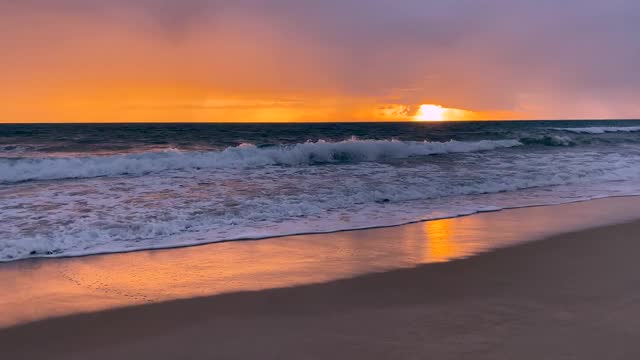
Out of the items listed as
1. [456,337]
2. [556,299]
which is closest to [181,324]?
[456,337]

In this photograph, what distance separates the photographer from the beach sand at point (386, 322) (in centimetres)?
416

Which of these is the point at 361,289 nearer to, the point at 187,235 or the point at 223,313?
the point at 223,313

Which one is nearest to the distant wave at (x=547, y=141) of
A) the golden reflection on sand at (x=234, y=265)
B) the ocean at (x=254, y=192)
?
the ocean at (x=254, y=192)

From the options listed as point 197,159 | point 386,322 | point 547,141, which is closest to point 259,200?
point 386,322

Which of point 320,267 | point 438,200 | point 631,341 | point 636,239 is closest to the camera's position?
point 631,341

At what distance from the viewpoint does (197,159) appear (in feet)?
59.8

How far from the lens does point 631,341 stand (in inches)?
166

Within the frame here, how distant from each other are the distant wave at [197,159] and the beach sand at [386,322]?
1180cm

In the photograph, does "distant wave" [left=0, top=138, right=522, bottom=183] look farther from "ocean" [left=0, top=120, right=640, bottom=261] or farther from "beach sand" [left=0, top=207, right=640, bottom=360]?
"beach sand" [left=0, top=207, right=640, bottom=360]

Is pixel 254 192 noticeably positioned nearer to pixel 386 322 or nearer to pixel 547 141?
pixel 386 322

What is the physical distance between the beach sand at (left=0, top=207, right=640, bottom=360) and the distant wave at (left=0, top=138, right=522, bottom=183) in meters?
11.8

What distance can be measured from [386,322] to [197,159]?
14.4 metres

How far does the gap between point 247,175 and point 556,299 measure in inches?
439

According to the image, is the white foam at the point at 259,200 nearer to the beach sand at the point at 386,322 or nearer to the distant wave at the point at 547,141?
the beach sand at the point at 386,322
